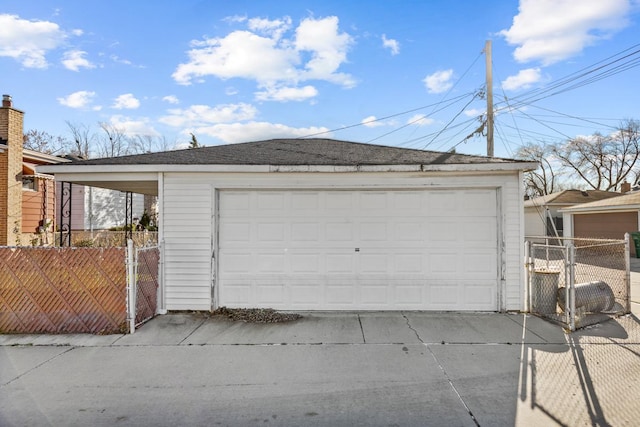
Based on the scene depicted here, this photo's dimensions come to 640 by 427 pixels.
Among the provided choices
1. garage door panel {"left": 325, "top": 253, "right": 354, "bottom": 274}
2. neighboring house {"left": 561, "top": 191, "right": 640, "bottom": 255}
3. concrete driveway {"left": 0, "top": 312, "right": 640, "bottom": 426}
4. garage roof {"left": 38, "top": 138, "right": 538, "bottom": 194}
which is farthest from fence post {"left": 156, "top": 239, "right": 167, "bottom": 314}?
neighboring house {"left": 561, "top": 191, "right": 640, "bottom": 255}

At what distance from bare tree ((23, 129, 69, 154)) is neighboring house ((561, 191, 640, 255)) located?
1382 inches

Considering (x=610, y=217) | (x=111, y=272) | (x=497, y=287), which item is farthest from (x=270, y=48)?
(x=610, y=217)

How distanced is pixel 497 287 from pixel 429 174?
7.55 feet

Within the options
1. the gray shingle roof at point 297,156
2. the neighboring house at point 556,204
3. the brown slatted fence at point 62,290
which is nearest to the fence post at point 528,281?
the gray shingle roof at point 297,156

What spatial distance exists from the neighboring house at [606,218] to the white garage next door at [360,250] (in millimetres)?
14658

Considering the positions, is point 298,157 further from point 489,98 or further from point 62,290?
point 489,98

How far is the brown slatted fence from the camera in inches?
206

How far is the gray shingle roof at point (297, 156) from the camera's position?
21.0ft

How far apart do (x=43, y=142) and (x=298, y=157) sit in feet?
98.7

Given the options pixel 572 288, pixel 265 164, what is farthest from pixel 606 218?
pixel 265 164

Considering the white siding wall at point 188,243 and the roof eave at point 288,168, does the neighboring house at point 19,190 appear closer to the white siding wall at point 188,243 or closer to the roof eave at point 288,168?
the roof eave at point 288,168

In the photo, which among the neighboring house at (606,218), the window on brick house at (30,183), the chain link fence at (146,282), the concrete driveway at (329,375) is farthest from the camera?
the neighboring house at (606,218)

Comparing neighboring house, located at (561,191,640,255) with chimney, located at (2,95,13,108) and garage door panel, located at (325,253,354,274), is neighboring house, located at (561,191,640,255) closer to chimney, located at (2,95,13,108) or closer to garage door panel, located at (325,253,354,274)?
garage door panel, located at (325,253,354,274)

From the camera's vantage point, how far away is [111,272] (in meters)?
5.28
